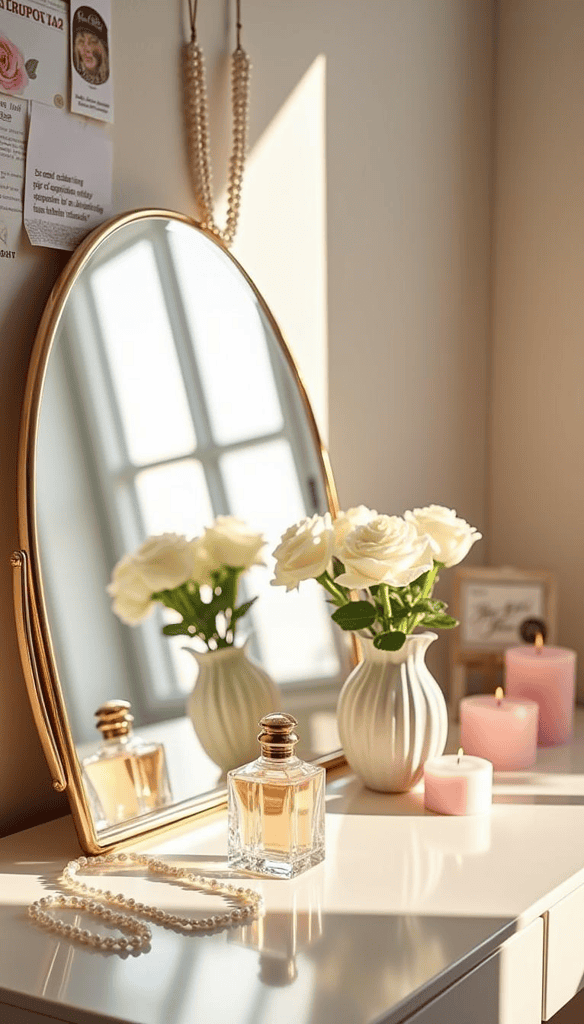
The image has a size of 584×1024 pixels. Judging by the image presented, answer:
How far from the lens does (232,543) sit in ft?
4.34

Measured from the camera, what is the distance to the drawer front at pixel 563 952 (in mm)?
1011

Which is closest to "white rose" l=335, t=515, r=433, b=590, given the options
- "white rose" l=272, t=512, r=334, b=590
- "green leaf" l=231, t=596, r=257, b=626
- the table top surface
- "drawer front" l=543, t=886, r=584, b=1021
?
"white rose" l=272, t=512, r=334, b=590

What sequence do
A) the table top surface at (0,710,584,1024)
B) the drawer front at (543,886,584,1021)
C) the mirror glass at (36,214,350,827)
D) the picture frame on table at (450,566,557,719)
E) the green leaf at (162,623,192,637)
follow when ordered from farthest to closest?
the picture frame on table at (450,566,557,719)
the green leaf at (162,623,192,637)
the mirror glass at (36,214,350,827)
the drawer front at (543,886,584,1021)
the table top surface at (0,710,584,1024)

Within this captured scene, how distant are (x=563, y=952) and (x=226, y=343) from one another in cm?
75

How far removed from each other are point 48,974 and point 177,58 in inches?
37.6

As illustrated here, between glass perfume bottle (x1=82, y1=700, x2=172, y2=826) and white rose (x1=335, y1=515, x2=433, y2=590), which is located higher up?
white rose (x1=335, y1=515, x2=433, y2=590)

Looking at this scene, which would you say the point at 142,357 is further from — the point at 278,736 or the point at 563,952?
the point at 563,952

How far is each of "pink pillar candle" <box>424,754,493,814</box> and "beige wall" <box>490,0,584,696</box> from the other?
0.66 meters

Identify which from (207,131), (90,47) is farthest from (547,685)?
(90,47)

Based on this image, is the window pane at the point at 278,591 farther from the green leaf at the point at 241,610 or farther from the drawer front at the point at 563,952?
the drawer front at the point at 563,952

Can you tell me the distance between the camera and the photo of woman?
1143 mm

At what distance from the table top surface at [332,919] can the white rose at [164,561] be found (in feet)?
0.86

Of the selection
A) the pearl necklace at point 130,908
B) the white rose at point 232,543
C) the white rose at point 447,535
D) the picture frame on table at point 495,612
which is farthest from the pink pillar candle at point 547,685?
the pearl necklace at point 130,908

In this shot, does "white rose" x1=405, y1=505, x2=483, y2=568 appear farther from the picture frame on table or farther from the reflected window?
the picture frame on table
